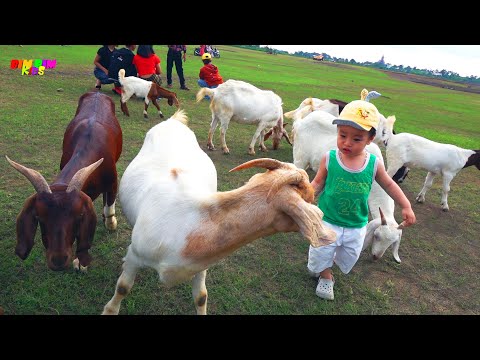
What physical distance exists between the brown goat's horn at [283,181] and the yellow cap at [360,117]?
36.1 inches

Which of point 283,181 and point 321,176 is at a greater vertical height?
point 283,181

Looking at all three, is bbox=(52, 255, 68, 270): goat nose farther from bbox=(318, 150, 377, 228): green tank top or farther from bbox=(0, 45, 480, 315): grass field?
bbox=(318, 150, 377, 228): green tank top

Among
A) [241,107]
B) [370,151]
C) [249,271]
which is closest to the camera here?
[249,271]

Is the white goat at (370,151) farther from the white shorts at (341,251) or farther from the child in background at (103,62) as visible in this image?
the child in background at (103,62)

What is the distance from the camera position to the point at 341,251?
381 cm

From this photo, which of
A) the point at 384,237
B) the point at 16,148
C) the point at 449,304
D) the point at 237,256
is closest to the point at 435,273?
the point at 449,304

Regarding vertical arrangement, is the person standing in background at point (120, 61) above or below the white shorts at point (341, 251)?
above

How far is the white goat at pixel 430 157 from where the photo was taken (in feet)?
22.8

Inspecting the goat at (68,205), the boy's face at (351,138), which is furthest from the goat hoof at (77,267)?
the boy's face at (351,138)

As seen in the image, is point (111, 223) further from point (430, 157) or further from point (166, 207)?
point (430, 157)

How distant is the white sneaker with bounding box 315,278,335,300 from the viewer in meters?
4.02

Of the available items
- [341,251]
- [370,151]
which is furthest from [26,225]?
[370,151]

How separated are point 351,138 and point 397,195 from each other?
0.73 meters

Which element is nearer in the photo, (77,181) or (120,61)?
(77,181)
